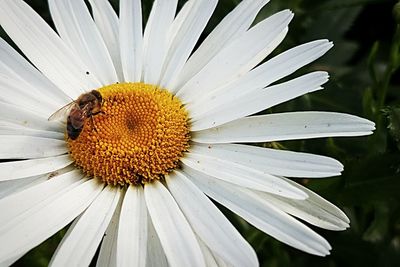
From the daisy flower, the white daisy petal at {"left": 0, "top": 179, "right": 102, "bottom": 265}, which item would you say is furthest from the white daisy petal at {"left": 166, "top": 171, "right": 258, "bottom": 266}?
the white daisy petal at {"left": 0, "top": 179, "right": 102, "bottom": 265}

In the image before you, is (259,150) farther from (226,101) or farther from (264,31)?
(264,31)

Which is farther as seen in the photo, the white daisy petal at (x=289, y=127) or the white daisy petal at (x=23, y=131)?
the white daisy petal at (x=23, y=131)

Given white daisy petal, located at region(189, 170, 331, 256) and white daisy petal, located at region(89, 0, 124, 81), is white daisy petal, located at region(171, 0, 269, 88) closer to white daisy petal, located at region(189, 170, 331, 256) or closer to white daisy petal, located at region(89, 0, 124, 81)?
white daisy petal, located at region(89, 0, 124, 81)

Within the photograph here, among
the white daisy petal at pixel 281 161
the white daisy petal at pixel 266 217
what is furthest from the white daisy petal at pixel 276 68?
the white daisy petal at pixel 266 217

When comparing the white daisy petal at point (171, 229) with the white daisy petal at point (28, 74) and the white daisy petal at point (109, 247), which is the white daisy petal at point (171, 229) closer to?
the white daisy petal at point (109, 247)

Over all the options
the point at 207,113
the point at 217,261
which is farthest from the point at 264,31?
the point at 217,261

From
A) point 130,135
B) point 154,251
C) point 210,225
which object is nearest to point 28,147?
point 130,135

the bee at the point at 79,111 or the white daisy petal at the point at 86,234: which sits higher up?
the bee at the point at 79,111
